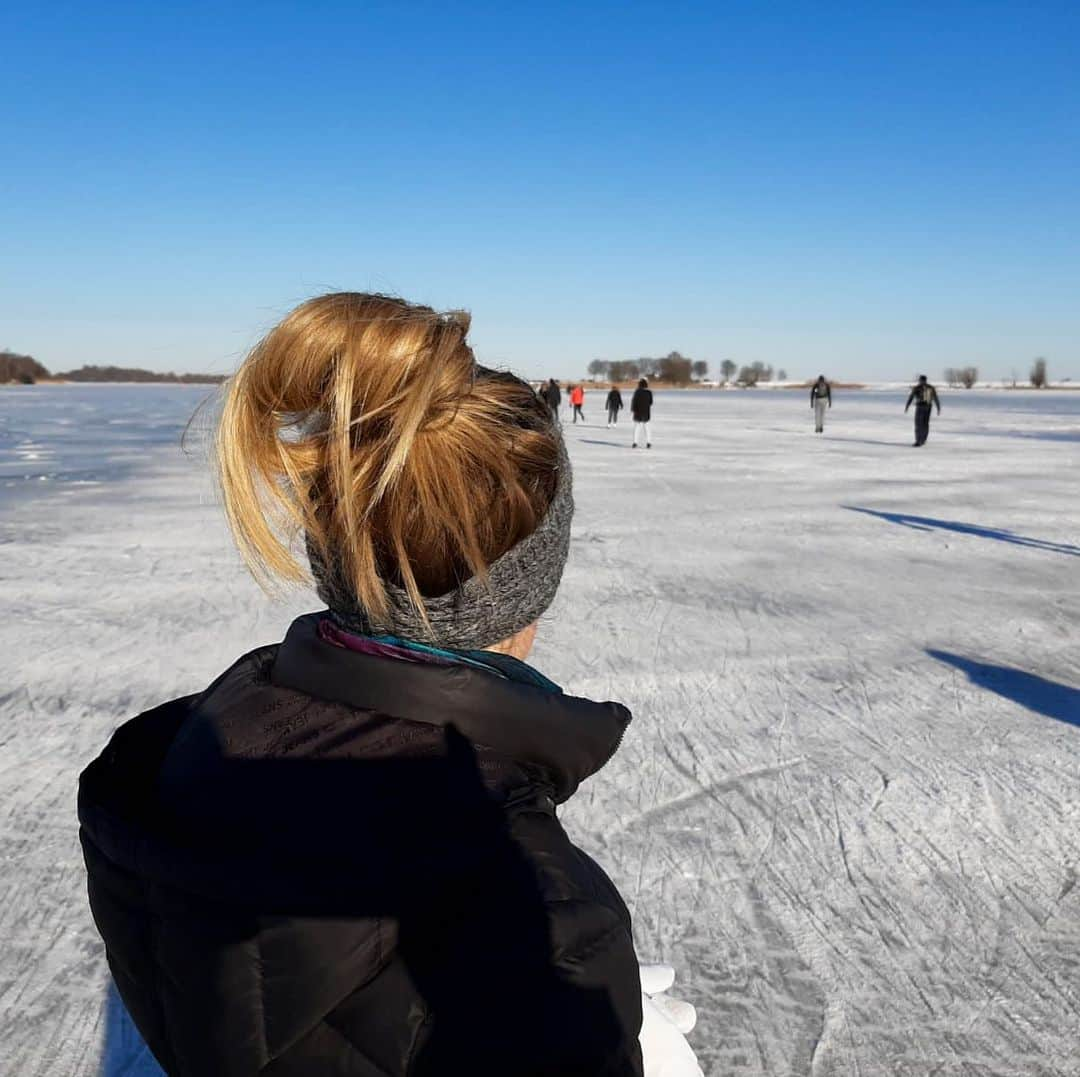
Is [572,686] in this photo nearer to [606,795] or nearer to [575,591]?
[606,795]

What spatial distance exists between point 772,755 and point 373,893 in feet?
8.59

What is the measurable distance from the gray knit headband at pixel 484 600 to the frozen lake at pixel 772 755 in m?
0.54

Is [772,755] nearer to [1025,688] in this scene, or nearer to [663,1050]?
[1025,688]

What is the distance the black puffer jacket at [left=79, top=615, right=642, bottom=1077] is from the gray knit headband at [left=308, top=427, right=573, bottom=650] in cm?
7

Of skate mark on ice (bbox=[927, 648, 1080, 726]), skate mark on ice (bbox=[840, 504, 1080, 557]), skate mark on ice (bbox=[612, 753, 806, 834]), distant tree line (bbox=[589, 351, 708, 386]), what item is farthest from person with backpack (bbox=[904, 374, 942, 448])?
distant tree line (bbox=[589, 351, 708, 386])

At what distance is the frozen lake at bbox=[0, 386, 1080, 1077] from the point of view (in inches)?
78.4

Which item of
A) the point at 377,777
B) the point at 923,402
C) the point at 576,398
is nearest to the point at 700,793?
the point at 377,777

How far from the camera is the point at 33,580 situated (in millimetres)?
5605

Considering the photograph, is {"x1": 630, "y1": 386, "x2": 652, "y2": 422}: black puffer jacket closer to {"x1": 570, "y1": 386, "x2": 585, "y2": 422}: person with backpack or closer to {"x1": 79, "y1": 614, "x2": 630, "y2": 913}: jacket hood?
{"x1": 570, "y1": 386, "x2": 585, "y2": 422}: person with backpack

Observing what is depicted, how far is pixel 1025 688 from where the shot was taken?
3832 millimetres

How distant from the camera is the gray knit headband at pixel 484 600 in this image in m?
0.92

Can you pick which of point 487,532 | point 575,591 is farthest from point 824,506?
point 487,532

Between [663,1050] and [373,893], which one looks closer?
[373,893]

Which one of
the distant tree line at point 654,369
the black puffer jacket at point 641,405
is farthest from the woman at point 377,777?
the distant tree line at point 654,369
